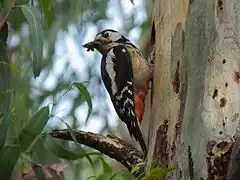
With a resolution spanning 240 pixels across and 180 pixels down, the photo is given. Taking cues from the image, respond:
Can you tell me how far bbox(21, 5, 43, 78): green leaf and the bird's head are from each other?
3.07 feet

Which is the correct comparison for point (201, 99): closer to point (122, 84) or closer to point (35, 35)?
point (35, 35)

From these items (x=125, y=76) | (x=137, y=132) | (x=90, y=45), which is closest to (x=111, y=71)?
(x=125, y=76)

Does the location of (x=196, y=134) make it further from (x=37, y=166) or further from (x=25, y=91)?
(x=25, y=91)

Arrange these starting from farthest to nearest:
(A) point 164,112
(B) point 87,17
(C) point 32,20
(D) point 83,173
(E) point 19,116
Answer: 1. (D) point 83,173
2. (B) point 87,17
3. (E) point 19,116
4. (A) point 164,112
5. (C) point 32,20

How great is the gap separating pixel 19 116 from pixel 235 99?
2.66 ft

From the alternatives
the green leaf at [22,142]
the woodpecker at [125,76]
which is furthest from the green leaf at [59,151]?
the woodpecker at [125,76]

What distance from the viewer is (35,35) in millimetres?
1456

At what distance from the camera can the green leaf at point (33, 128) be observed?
4.66ft

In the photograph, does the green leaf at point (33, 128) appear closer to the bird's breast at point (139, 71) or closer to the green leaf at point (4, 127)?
the green leaf at point (4, 127)

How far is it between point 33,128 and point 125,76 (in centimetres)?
84

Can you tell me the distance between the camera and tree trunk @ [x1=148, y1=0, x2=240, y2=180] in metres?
1.36

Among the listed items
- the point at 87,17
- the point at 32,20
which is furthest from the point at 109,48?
the point at 32,20

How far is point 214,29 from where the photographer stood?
1483 millimetres

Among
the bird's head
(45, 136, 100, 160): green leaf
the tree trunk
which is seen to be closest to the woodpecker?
the bird's head
